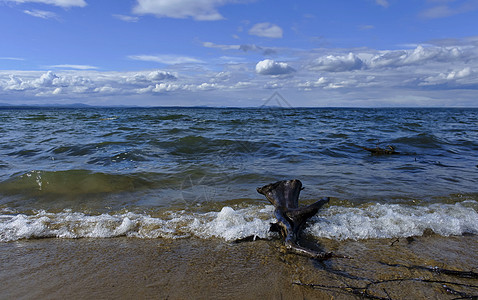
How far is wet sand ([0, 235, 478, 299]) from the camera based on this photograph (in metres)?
2.47

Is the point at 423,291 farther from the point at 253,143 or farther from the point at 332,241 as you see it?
the point at 253,143

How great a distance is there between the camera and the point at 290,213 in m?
3.62

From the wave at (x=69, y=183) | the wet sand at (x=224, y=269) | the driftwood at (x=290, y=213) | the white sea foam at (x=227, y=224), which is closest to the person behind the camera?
the wet sand at (x=224, y=269)

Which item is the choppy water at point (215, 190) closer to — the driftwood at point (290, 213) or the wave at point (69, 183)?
the wave at point (69, 183)

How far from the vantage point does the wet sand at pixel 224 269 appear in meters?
2.47

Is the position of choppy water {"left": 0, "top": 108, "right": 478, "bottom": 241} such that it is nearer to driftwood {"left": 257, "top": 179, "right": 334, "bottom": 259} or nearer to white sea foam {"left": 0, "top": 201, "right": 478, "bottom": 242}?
white sea foam {"left": 0, "top": 201, "right": 478, "bottom": 242}

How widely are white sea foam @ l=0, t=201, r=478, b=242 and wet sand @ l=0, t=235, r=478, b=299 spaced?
17 centimetres

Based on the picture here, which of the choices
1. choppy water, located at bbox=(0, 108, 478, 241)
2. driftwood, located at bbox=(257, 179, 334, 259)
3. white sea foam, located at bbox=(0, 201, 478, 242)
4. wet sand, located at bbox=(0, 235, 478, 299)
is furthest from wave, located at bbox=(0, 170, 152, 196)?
driftwood, located at bbox=(257, 179, 334, 259)

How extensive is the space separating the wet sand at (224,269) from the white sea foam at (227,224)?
0.57 ft

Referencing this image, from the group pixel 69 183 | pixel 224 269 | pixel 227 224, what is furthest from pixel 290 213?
pixel 69 183

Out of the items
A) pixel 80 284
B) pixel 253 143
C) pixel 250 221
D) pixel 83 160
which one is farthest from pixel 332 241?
pixel 253 143

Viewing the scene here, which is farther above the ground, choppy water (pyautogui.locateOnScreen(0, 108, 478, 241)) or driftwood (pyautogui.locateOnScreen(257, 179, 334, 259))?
Answer: driftwood (pyautogui.locateOnScreen(257, 179, 334, 259))

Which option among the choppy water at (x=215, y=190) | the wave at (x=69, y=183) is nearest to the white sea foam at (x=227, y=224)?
the choppy water at (x=215, y=190)

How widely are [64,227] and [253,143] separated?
28.6ft
